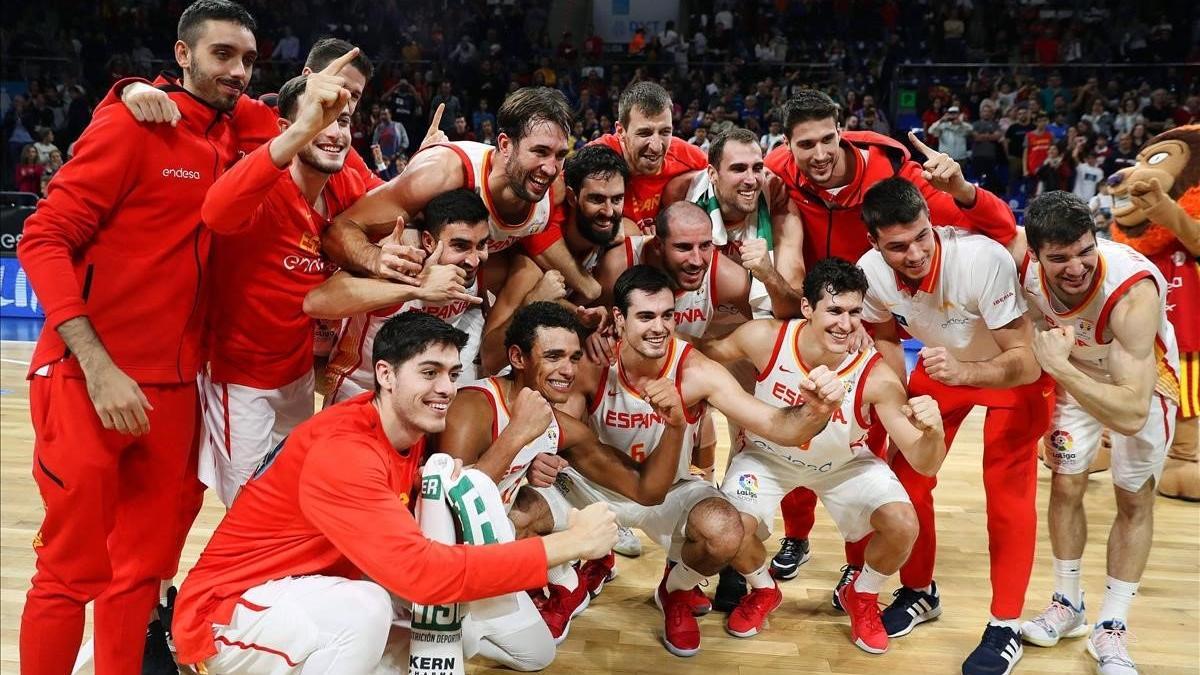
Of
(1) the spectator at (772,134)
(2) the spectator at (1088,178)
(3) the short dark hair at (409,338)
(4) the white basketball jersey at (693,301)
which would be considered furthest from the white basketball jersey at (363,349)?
(2) the spectator at (1088,178)

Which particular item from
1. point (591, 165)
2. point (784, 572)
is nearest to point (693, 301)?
point (591, 165)

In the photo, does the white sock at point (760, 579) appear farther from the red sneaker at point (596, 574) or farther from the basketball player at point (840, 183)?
the red sneaker at point (596, 574)

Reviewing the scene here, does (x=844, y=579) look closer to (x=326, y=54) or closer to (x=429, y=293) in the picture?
(x=429, y=293)

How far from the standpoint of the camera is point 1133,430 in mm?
3383

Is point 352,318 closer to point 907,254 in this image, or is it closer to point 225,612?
point 225,612

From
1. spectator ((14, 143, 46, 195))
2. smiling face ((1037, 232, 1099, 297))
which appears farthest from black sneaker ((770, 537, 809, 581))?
spectator ((14, 143, 46, 195))

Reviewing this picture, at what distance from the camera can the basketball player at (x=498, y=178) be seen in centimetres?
361

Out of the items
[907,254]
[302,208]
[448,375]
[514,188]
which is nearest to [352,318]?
[302,208]

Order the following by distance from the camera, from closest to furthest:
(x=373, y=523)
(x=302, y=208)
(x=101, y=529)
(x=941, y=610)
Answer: (x=373, y=523) < (x=101, y=529) < (x=302, y=208) < (x=941, y=610)

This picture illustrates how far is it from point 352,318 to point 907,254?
2166 mm

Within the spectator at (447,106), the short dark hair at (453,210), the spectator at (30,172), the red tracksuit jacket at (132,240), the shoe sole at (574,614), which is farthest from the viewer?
the spectator at (447,106)

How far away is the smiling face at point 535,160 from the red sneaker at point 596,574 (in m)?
1.61

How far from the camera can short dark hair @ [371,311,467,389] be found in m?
2.82

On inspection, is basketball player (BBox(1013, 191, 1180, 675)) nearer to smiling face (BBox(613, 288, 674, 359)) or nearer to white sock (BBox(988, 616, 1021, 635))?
white sock (BBox(988, 616, 1021, 635))
